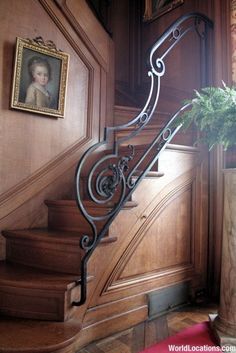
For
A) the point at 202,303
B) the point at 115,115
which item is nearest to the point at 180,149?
the point at 115,115

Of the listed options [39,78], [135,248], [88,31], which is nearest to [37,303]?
[135,248]

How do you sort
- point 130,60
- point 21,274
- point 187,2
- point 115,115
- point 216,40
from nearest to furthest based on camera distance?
point 21,274, point 216,40, point 115,115, point 187,2, point 130,60

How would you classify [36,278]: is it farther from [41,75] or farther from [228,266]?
[41,75]

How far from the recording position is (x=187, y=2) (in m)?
3.19

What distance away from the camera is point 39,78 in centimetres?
240

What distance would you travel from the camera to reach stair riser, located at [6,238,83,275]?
1.72 m

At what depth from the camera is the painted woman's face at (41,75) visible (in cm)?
238

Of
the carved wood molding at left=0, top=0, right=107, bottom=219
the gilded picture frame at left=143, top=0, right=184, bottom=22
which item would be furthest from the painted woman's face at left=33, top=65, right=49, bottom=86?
the gilded picture frame at left=143, top=0, right=184, bottom=22

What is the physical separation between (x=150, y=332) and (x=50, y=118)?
6.12 ft

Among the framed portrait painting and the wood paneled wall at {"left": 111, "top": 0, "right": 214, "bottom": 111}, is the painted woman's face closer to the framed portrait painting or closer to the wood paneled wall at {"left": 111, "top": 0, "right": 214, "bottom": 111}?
the framed portrait painting

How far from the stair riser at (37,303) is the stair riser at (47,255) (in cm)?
18

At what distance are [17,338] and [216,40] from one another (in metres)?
2.81

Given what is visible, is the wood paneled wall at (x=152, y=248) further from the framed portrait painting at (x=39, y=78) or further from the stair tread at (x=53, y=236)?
the framed portrait painting at (x=39, y=78)

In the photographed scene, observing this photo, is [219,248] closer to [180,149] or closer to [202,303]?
[202,303]
